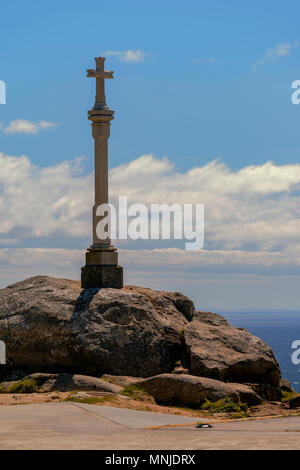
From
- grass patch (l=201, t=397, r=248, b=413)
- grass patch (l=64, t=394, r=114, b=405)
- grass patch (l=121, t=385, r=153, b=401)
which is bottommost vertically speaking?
grass patch (l=201, t=397, r=248, b=413)

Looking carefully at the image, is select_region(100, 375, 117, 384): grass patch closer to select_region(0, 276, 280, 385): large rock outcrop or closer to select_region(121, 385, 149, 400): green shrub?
select_region(0, 276, 280, 385): large rock outcrop

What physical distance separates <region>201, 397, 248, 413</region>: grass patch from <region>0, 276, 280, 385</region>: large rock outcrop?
205 centimetres

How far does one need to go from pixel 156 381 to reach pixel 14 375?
15.7 feet

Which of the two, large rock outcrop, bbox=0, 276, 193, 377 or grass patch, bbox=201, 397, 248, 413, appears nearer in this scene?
grass patch, bbox=201, 397, 248, 413

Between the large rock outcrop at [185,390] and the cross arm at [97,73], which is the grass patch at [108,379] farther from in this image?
the cross arm at [97,73]

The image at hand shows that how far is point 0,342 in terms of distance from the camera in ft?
66.8

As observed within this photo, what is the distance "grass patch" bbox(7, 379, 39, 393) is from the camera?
18031 millimetres

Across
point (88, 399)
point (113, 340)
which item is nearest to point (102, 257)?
point (113, 340)

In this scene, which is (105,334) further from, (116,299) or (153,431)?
(153,431)

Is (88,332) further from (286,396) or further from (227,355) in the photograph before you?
(286,396)

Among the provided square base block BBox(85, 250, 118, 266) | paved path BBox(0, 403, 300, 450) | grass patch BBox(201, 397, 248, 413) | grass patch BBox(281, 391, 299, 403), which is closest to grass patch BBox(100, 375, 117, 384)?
grass patch BBox(201, 397, 248, 413)

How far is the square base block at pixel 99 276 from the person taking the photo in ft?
70.4

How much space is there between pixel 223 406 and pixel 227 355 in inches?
130

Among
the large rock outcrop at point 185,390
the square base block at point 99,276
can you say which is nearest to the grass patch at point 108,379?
the large rock outcrop at point 185,390
